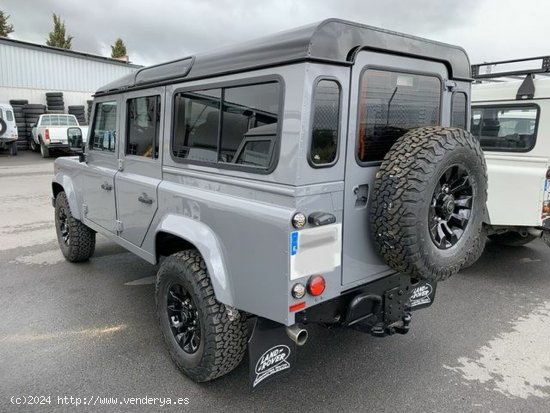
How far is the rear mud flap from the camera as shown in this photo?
236 centimetres

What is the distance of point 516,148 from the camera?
16.3 ft

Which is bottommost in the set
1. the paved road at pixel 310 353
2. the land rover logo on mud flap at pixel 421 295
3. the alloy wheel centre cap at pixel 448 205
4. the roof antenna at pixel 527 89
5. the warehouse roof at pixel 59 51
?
the paved road at pixel 310 353

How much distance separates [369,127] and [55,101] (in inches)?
898

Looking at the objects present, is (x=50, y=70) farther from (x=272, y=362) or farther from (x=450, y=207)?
(x=450, y=207)

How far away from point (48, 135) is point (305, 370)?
57.0 feet

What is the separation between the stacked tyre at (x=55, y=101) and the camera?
21422 mm

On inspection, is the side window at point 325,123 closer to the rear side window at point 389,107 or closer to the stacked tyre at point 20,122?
the rear side window at point 389,107

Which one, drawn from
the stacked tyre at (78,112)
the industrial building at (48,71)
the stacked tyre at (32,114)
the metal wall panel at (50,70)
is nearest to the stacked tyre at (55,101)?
the stacked tyre at (78,112)

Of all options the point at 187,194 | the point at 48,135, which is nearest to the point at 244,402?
the point at 187,194

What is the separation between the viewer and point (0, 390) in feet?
8.98

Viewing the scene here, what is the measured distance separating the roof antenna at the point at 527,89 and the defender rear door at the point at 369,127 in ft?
9.39

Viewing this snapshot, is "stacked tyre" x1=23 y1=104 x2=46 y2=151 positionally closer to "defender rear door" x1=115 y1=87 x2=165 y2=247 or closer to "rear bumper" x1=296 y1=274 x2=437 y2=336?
"defender rear door" x1=115 y1=87 x2=165 y2=247

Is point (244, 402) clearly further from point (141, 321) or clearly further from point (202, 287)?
point (141, 321)

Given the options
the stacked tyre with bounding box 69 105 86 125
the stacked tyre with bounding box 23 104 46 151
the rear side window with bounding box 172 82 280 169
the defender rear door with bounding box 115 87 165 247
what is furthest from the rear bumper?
the stacked tyre with bounding box 69 105 86 125
